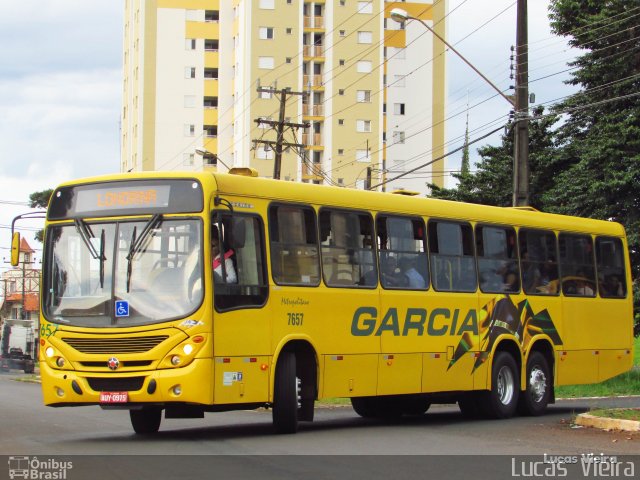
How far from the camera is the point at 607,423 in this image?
16000 millimetres

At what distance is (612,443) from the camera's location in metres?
14.4

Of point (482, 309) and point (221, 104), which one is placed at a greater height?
point (221, 104)

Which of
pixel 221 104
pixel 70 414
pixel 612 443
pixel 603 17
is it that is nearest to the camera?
pixel 612 443

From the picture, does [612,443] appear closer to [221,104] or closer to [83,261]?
[83,261]

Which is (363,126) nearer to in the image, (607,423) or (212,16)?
(212,16)

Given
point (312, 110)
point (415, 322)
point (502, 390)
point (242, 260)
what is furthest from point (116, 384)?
point (312, 110)

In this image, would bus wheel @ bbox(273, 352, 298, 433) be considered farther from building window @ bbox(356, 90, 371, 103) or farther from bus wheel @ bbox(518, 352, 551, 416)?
building window @ bbox(356, 90, 371, 103)

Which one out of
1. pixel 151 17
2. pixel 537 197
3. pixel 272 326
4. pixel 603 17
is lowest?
pixel 272 326

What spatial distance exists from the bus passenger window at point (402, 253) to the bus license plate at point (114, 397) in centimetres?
452

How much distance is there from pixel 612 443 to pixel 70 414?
414 inches

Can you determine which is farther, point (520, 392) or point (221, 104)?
point (221, 104)

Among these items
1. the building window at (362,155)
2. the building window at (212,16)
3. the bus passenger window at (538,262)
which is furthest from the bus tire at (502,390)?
the building window at (212,16)

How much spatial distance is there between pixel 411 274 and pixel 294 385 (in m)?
3.29

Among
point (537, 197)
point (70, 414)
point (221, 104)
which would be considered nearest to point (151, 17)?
point (221, 104)
